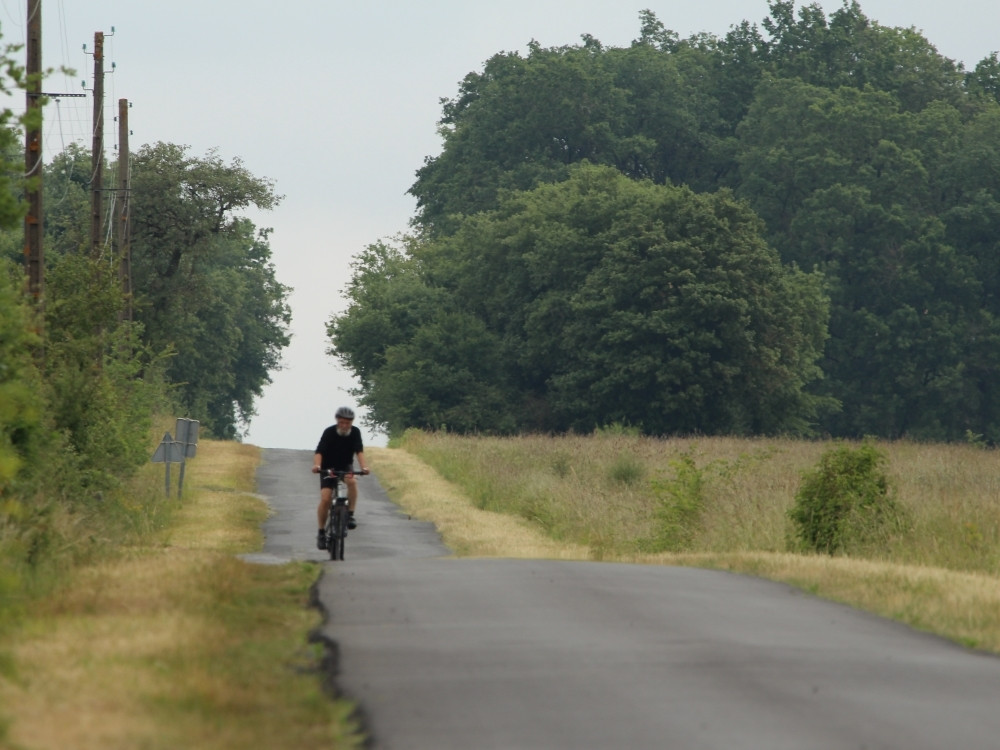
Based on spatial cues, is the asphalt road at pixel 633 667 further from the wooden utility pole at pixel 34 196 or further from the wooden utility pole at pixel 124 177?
the wooden utility pole at pixel 124 177

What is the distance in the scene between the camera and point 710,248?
62938mm

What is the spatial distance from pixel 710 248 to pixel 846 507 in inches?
1646

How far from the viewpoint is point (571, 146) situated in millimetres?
83625

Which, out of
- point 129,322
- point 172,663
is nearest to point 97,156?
point 129,322

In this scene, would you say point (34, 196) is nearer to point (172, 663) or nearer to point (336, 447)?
point (336, 447)

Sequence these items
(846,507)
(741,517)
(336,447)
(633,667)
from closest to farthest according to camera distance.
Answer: (633,667), (336,447), (846,507), (741,517)

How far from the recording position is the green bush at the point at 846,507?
70.8ft

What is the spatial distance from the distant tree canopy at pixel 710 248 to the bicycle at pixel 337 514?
4207 cm

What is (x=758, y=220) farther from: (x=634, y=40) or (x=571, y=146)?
(x=634, y=40)

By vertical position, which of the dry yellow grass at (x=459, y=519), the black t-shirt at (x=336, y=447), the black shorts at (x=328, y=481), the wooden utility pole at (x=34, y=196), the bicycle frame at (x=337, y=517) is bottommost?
the dry yellow grass at (x=459, y=519)

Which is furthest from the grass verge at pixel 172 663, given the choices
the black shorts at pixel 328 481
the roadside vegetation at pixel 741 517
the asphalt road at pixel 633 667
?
the roadside vegetation at pixel 741 517

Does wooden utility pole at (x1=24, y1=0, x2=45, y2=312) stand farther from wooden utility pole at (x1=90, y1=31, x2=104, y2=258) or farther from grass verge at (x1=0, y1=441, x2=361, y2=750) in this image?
grass verge at (x1=0, y1=441, x2=361, y2=750)

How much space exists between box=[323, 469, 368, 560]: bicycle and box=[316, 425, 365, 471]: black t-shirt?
13 cm

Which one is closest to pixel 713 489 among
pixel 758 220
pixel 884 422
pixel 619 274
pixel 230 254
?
pixel 619 274
